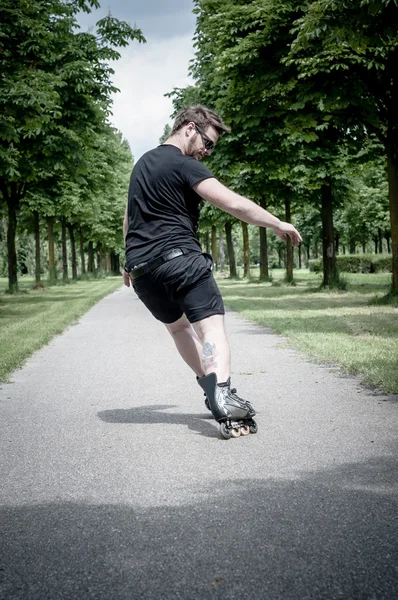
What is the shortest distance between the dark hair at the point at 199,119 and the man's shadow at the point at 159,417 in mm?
2053

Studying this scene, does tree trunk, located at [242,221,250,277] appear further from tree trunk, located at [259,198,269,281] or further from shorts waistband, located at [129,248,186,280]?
shorts waistband, located at [129,248,186,280]

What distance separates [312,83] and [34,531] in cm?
1196

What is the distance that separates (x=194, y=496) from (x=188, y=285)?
5.10ft

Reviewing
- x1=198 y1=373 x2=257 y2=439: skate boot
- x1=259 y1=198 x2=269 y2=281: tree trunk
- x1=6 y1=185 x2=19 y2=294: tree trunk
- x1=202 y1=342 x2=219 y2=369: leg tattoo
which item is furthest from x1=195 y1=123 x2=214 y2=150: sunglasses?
x1=259 y1=198 x2=269 y2=281: tree trunk

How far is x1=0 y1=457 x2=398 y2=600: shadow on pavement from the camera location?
2.21 metres

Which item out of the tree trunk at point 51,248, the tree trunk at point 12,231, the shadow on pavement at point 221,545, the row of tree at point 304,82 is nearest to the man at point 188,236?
the shadow on pavement at point 221,545

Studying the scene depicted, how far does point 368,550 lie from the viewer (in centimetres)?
247

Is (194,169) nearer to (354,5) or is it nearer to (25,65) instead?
(354,5)

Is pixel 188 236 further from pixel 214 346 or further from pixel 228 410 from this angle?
pixel 228 410

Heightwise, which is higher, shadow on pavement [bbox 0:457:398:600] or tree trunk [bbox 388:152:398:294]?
tree trunk [bbox 388:152:398:294]

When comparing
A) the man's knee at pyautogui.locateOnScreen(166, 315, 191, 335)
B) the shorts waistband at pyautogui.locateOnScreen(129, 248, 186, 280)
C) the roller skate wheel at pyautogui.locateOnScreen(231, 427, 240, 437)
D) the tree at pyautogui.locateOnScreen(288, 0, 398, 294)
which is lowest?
the roller skate wheel at pyautogui.locateOnScreen(231, 427, 240, 437)

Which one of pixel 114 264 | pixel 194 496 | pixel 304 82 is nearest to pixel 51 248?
pixel 304 82

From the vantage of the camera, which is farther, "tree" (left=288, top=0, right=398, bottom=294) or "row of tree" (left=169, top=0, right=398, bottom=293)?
"row of tree" (left=169, top=0, right=398, bottom=293)

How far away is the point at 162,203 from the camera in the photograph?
4359mm
